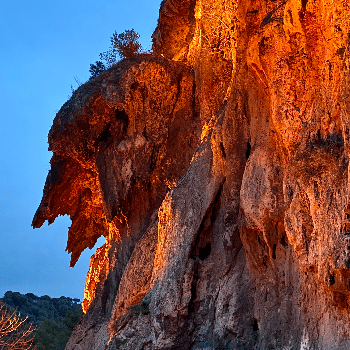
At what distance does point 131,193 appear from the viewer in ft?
49.2

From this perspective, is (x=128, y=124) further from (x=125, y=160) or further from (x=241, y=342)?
(x=241, y=342)

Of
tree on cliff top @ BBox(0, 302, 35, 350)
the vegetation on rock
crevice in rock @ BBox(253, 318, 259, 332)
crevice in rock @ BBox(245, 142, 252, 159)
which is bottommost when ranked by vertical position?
crevice in rock @ BBox(253, 318, 259, 332)

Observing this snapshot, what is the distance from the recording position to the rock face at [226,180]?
727cm

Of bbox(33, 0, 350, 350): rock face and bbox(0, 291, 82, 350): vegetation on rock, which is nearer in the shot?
bbox(33, 0, 350, 350): rock face

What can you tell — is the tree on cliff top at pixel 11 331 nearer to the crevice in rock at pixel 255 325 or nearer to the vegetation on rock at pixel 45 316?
the vegetation on rock at pixel 45 316

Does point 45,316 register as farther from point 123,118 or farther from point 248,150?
point 248,150

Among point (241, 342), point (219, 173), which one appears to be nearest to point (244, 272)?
point (241, 342)

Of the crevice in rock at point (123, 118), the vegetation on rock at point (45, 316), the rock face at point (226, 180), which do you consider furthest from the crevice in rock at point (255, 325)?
the vegetation on rock at point (45, 316)

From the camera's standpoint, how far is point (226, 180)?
10344 mm

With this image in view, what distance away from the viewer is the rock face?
7.27 meters

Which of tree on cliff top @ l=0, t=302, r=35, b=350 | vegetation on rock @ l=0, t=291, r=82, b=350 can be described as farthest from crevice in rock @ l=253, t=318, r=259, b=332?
vegetation on rock @ l=0, t=291, r=82, b=350

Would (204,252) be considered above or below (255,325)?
above

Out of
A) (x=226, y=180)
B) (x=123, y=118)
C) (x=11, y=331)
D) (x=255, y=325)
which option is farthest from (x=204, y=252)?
(x=11, y=331)

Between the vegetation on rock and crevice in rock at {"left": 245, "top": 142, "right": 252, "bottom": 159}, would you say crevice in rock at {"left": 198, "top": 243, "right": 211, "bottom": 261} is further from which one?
the vegetation on rock
